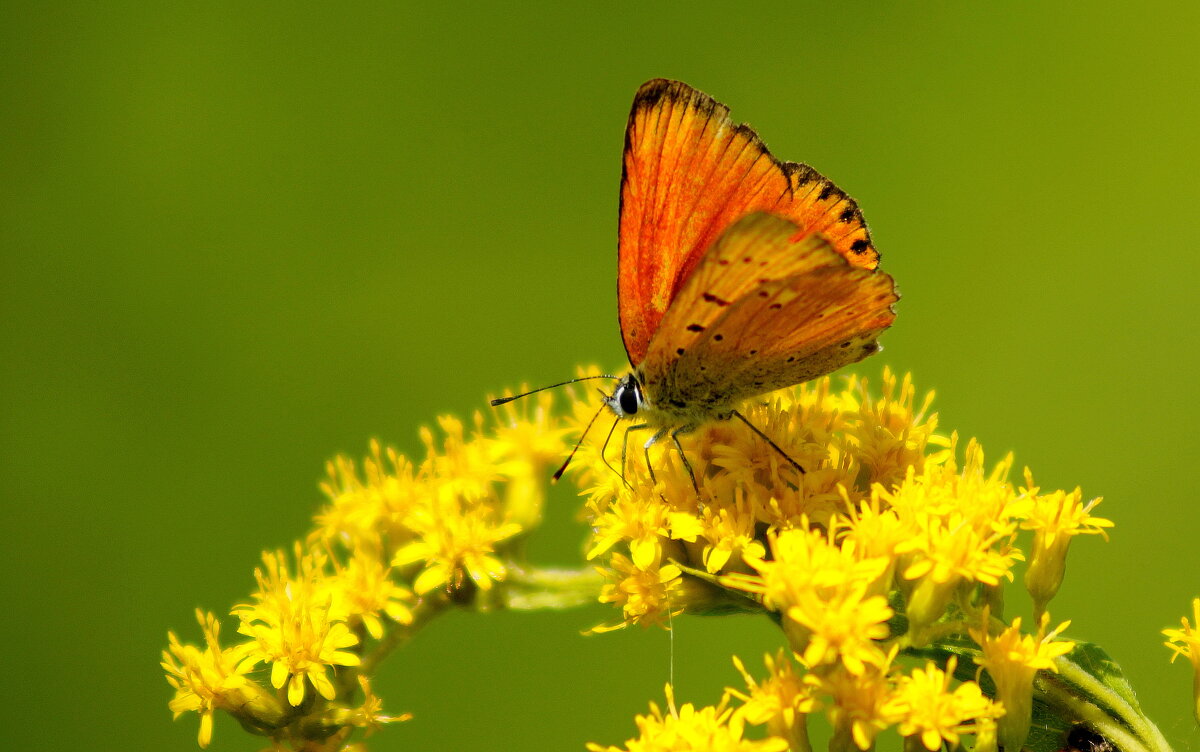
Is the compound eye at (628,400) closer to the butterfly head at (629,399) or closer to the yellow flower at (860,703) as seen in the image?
the butterfly head at (629,399)

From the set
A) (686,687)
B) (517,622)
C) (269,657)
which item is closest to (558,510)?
(517,622)

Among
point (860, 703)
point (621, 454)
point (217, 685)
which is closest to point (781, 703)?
point (860, 703)

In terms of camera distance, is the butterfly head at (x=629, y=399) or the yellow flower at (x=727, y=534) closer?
the yellow flower at (x=727, y=534)

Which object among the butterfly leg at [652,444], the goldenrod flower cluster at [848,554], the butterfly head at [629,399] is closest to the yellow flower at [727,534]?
the goldenrod flower cluster at [848,554]

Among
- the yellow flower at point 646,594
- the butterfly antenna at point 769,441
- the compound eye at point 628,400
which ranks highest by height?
the compound eye at point 628,400

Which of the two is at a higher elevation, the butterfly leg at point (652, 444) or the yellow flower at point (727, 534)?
the butterfly leg at point (652, 444)

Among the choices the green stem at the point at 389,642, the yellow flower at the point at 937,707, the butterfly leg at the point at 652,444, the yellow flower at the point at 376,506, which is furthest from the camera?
the yellow flower at the point at 376,506

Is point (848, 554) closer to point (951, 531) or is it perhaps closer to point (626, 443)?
point (951, 531)
